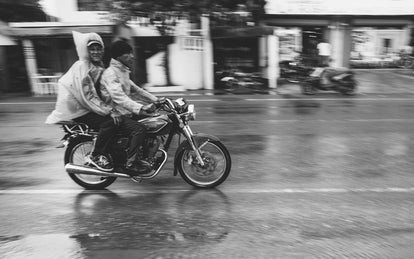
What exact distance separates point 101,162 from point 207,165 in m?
1.36

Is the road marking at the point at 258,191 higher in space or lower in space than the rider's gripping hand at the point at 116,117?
lower

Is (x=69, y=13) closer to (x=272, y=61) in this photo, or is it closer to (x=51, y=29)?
(x=51, y=29)

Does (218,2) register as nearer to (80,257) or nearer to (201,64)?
(201,64)

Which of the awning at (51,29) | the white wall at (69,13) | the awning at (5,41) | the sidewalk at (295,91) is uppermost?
the white wall at (69,13)

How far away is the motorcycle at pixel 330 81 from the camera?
15102 millimetres

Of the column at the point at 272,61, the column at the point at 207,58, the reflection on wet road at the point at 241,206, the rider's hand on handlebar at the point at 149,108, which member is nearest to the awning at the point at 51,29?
the column at the point at 207,58

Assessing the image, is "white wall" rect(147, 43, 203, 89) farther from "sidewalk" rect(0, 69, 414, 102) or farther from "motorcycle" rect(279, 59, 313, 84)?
"motorcycle" rect(279, 59, 313, 84)

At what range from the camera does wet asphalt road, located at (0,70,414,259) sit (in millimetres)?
3725

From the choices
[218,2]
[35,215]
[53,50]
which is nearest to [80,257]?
[35,215]

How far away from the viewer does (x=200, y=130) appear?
905 cm

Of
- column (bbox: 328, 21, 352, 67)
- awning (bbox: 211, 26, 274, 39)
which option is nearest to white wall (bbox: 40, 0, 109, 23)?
awning (bbox: 211, 26, 274, 39)

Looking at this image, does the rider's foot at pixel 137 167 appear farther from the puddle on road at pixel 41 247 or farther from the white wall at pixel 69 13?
the white wall at pixel 69 13

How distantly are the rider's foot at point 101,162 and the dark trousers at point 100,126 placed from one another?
62 mm

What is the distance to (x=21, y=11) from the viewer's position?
Answer: 65.1 ft
